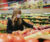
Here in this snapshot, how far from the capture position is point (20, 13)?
1.97 m

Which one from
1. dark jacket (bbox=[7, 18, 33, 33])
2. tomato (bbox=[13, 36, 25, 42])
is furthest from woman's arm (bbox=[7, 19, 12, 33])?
tomato (bbox=[13, 36, 25, 42])

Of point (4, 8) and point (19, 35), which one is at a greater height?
point (4, 8)

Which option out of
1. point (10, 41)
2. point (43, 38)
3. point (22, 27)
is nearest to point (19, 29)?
point (22, 27)

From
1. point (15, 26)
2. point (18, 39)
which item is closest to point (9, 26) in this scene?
point (15, 26)

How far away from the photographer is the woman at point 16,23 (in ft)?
6.46

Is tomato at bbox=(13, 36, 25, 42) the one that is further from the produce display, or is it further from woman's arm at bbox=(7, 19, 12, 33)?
woman's arm at bbox=(7, 19, 12, 33)

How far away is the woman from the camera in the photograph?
1970mm

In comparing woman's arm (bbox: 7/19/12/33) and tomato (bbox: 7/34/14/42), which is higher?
woman's arm (bbox: 7/19/12/33)

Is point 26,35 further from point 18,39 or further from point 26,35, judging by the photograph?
point 18,39

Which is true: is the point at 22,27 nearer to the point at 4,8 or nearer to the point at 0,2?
the point at 4,8

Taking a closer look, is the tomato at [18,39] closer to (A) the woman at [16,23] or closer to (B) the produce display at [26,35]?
(B) the produce display at [26,35]

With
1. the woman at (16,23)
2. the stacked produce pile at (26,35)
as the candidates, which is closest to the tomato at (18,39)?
the stacked produce pile at (26,35)

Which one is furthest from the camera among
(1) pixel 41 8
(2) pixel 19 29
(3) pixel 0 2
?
(3) pixel 0 2

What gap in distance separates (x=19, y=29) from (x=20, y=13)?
26 centimetres
